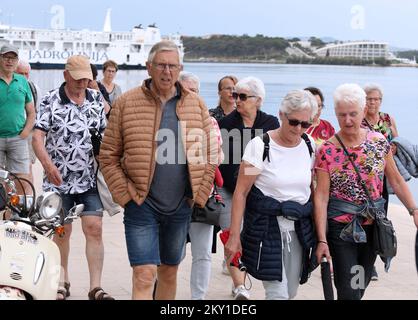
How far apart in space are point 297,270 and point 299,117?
0.92 metres

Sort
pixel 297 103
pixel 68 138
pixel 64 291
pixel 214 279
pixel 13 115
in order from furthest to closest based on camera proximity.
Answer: pixel 13 115 → pixel 214 279 → pixel 64 291 → pixel 68 138 → pixel 297 103

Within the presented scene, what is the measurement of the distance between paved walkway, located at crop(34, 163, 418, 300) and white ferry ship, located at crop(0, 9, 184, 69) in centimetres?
9007

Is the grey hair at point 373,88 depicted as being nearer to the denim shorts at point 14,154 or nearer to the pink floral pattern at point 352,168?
the pink floral pattern at point 352,168

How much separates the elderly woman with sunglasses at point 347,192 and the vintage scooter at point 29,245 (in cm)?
148

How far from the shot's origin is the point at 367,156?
18.6ft

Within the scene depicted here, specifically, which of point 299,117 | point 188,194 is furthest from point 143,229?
point 299,117

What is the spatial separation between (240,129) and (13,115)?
2.79 m

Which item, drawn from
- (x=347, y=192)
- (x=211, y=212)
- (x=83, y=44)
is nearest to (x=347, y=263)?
(x=347, y=192)

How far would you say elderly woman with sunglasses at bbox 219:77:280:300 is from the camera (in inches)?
275

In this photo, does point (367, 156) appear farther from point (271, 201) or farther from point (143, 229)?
point (143, 229)

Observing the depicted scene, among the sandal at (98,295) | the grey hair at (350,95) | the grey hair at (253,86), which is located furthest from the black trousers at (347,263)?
the sandal at (98,295)

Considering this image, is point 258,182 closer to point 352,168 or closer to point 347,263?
point 352,168

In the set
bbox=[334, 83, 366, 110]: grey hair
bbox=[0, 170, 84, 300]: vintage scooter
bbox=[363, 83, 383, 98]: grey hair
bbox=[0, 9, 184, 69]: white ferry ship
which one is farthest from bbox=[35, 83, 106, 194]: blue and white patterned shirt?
bbox=[0, 9, 184, 69]: white ferry ship

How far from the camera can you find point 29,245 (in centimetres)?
493
